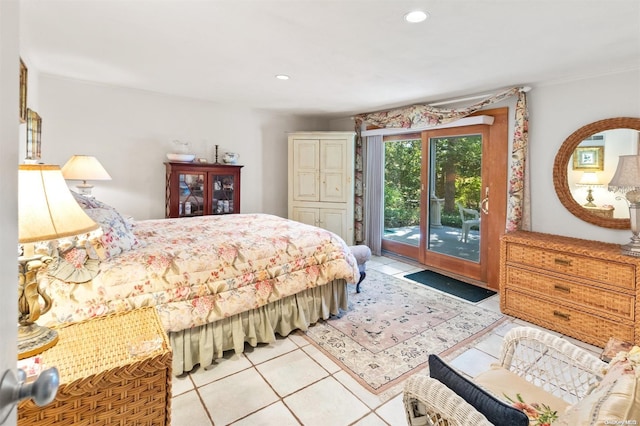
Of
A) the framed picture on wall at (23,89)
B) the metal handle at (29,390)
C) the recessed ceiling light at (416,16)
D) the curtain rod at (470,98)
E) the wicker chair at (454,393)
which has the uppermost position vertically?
the curtain rod at (470,98)

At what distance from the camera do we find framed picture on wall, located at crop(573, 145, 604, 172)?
295 cm

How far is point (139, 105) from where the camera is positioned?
390cm

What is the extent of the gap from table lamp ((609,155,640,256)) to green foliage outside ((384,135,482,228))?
142 centimetres

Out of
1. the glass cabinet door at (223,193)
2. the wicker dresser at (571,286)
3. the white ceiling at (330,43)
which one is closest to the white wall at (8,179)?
the white ceiling at (330,43)

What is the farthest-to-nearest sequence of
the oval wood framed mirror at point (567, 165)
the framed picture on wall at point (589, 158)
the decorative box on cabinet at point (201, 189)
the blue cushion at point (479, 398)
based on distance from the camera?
the decorative box on cabinet at point (201, 189) < the framed picture on wall at point (589, 158) < the oval wood framed mirror at point (567, 165) < the blue cushion at point (479, 398)

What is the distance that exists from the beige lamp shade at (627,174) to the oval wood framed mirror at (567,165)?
0.35 metres

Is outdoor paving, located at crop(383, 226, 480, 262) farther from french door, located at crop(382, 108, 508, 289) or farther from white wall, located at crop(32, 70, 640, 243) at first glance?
white wall, located at crop(32, 70, 640, 243)

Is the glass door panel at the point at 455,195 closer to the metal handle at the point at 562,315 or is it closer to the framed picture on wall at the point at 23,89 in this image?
the metal handle at the point at 562,315

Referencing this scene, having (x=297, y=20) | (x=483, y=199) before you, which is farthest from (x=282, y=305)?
(x=483, y=199)

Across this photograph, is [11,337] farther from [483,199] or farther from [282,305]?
[483,199]

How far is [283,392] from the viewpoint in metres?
1.98

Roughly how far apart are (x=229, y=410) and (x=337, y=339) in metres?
1.01

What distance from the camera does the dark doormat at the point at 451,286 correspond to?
359 cm

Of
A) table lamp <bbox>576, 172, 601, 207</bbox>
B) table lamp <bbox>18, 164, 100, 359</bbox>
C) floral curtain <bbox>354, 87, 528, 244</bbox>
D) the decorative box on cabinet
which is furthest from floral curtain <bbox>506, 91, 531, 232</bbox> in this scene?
table lamp <bbox>18, 164, 100, 359</bbox>
